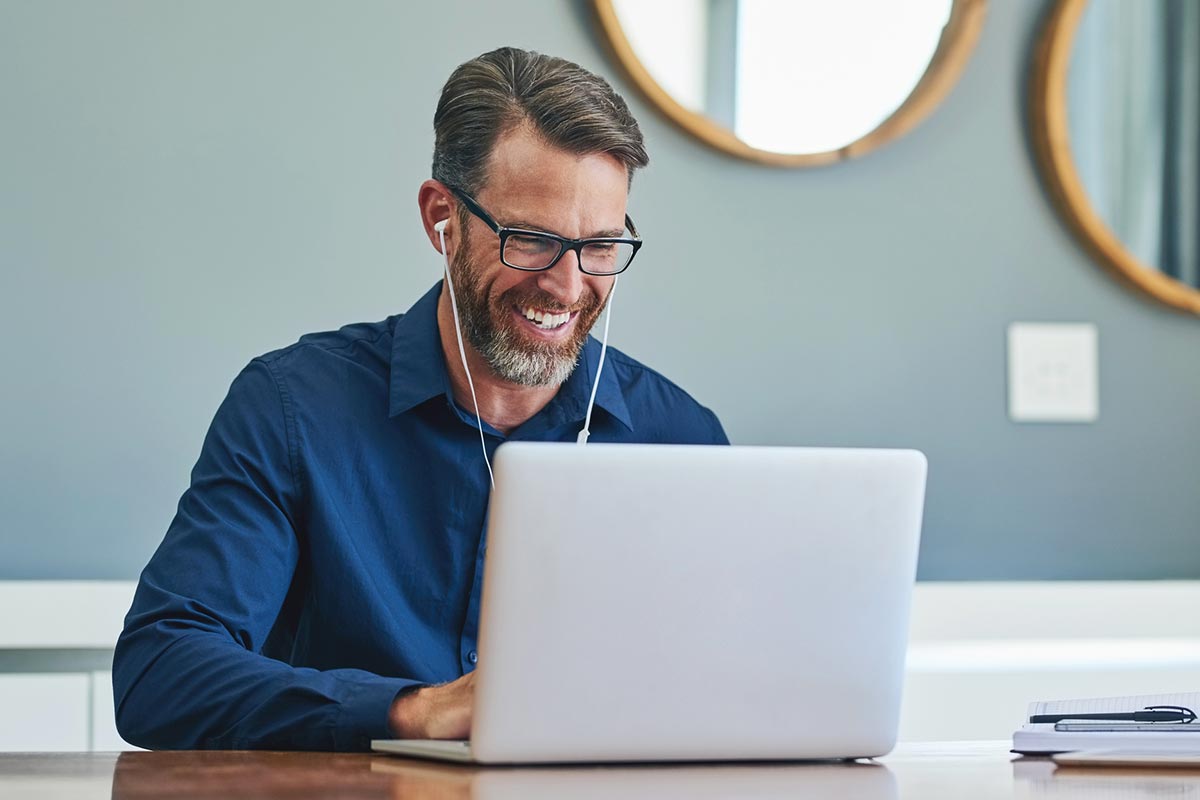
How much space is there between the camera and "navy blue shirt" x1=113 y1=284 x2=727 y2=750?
54.6 inches

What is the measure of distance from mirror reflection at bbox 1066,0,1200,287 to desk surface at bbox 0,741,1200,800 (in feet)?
4.75

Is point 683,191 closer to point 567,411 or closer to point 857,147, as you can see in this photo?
point 857,147

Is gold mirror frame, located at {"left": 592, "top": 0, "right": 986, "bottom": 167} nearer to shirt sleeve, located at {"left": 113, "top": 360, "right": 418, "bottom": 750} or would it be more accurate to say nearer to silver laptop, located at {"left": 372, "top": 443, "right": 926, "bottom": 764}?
shirt sleeve, located at {"left": 113, "top": 360, "right": 418, "bottom": 750}

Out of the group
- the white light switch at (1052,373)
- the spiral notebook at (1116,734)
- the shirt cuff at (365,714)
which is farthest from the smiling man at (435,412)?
the white light switch at (1052,373)

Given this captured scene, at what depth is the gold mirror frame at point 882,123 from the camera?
2.13m

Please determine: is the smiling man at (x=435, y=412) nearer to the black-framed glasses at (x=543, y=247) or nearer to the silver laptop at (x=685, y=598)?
the black-framed glasses at (x=543, y=247)

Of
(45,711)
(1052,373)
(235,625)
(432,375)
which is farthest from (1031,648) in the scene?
(45,711)

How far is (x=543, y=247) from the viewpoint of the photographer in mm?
1590

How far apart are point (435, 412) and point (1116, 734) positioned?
78 centimetres

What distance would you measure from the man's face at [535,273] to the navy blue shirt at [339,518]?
62mm

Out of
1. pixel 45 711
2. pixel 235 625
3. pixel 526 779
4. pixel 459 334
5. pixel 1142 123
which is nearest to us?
pixel 526 779

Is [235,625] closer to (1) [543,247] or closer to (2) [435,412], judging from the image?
(2) [435,412]

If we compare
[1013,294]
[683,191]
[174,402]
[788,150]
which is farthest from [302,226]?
[1013,294]

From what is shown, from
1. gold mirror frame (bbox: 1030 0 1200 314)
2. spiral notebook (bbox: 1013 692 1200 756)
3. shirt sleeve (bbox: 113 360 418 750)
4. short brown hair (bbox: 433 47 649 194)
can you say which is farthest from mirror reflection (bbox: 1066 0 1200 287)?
shirt sleeve (bbox: 113 360 418 750)
